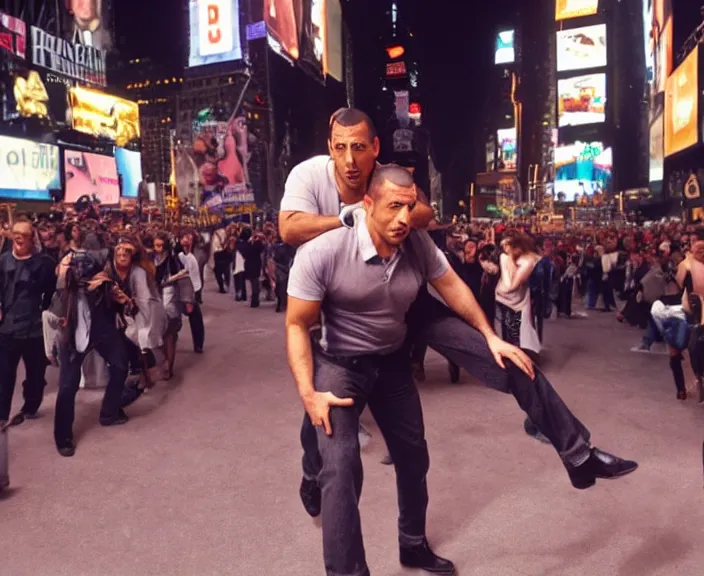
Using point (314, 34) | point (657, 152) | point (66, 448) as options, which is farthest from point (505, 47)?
point (66, 448)

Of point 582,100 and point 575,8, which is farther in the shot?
point 575,8

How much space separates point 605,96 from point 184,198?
179 ft

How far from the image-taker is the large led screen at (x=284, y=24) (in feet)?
129

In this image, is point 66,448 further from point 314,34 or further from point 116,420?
point 314,34

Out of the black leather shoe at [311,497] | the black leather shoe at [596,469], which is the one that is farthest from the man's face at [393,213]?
the black leather shoe at [311,497]

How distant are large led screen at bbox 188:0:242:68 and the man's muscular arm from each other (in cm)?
5233

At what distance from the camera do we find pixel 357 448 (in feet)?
9.15

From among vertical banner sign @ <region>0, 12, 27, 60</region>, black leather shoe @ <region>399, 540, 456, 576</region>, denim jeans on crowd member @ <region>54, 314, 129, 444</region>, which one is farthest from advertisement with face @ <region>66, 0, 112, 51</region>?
black leather shoe @ <region>399, 540, 456, 576</region>

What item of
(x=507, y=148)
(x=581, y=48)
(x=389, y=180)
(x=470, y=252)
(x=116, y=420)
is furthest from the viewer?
(x=507, y=148)

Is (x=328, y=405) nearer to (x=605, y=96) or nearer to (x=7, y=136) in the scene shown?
(x=7, y=136)

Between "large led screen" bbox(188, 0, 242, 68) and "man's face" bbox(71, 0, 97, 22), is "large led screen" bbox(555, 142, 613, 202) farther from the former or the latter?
"man's face" bbox(71, 0, 97, 22)

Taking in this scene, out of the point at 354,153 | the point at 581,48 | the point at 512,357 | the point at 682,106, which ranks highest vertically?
the point at 581,48

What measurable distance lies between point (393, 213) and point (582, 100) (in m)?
83.7

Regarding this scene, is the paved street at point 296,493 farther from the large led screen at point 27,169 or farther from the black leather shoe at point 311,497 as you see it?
the large led screen at point 27,169
